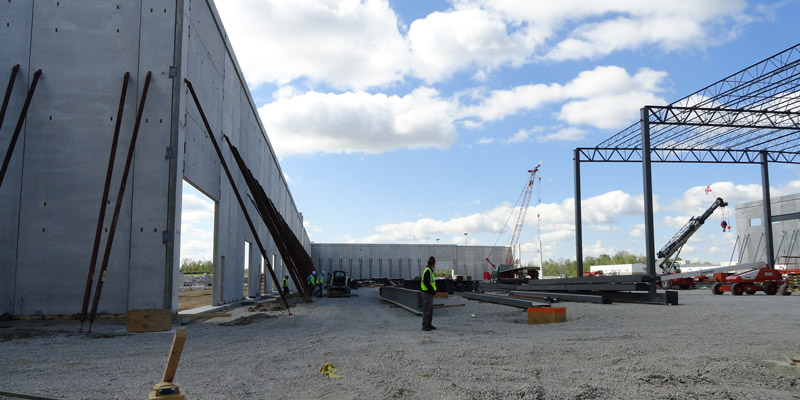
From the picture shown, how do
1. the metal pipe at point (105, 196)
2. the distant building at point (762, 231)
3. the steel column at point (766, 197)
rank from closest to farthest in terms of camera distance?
the metal pipe at point (105, 196), the steel column at point (766, 197), the distant building at point (762, 231)

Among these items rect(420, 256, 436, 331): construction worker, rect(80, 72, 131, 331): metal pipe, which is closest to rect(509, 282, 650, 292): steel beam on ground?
rect(420, 256, 436, 331): construction worker

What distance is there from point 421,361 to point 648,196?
28.8 m

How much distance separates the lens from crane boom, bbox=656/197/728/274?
35931mm

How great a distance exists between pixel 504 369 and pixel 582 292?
58.5 feet

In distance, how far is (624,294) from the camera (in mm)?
20250

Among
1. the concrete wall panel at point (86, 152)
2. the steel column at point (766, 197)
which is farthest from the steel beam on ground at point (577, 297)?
the steel column at point (766, 197)

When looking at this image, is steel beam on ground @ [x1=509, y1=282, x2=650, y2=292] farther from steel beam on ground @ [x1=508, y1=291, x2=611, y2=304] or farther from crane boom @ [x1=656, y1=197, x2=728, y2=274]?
crane boom @ [x1=656, y1=197, x2=728, y2=274]

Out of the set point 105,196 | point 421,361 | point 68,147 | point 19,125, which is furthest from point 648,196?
point 19,125

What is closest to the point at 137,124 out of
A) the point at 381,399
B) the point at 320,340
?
the point at 320,340

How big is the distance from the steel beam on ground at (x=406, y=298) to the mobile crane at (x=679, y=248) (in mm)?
22790

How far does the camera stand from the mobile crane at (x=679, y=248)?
119 feet

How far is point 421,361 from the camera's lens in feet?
24.5

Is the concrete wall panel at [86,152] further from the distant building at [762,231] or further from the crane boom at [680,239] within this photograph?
the distant building at [762,231]

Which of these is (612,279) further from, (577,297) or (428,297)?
(428,297)
